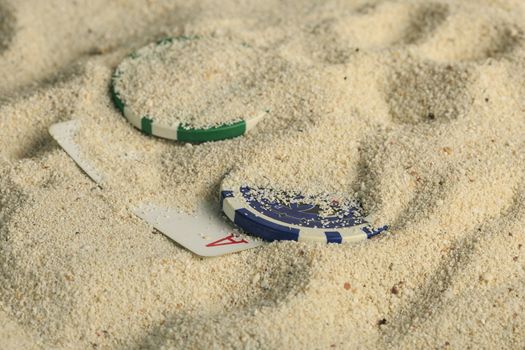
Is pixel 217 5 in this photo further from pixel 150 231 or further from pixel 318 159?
pixel 150 231

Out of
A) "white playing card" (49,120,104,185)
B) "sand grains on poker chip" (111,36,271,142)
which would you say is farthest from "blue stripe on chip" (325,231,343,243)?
"white playing card" (49,120,104,185)

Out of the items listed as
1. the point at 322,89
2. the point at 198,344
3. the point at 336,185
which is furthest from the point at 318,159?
the point at 198,344

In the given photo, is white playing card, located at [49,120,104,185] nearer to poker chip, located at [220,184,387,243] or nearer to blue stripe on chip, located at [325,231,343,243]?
poker chip, located at [220,184,387,243]

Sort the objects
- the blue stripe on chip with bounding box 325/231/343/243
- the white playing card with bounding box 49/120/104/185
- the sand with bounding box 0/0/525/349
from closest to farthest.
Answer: the sand with bounding box 0/0/525/349 < the blue stripe on chip with bounding box 325/231/343/243 < the white playing card with bounding box 49/120/104/185

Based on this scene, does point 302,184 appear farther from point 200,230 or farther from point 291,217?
point 200,230

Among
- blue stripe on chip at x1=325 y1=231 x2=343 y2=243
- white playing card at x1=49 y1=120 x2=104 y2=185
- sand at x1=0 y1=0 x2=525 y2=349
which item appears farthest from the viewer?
white playing card at x1=49 y1=120 x2=104 y2=185

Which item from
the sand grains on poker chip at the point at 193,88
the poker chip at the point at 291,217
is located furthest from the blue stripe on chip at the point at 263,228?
the sand grains on poker chip at the point at 193,88
